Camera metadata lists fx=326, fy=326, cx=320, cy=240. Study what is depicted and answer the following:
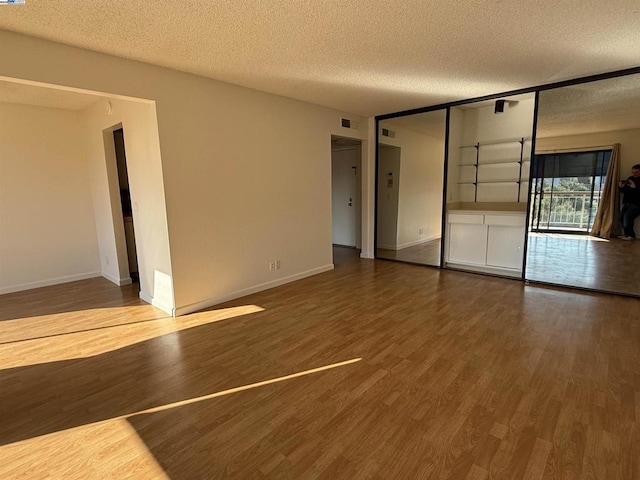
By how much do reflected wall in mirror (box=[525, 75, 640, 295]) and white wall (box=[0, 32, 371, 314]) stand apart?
3.36 meters

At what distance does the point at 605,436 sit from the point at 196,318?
131 inches

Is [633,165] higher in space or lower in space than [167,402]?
higher

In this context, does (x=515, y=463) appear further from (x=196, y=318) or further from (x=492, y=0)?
(x=196, y=318)

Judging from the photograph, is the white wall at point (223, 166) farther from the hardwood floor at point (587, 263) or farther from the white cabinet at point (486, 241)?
the hardwood floor at point (587, 263)

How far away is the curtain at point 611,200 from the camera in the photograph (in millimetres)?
7668

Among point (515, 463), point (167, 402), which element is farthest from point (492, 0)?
point (167, 402)

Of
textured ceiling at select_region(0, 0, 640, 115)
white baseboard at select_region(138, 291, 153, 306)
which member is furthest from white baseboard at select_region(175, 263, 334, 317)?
textured ceiling at select_region(0, 0, 640, 115)

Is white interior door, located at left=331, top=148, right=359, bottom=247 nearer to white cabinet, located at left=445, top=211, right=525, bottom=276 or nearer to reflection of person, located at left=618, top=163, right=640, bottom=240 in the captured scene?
white cabinet, located at left=445, top=211, right=525, bottom=276

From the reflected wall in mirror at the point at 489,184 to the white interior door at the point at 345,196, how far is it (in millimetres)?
2041

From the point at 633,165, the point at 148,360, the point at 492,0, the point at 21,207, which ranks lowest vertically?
the point at 148,360

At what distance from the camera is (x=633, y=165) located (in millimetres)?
7566

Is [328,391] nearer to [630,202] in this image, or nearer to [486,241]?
[486,241]

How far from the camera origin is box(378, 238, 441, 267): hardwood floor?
19.1 feet

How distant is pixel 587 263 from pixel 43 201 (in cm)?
850
